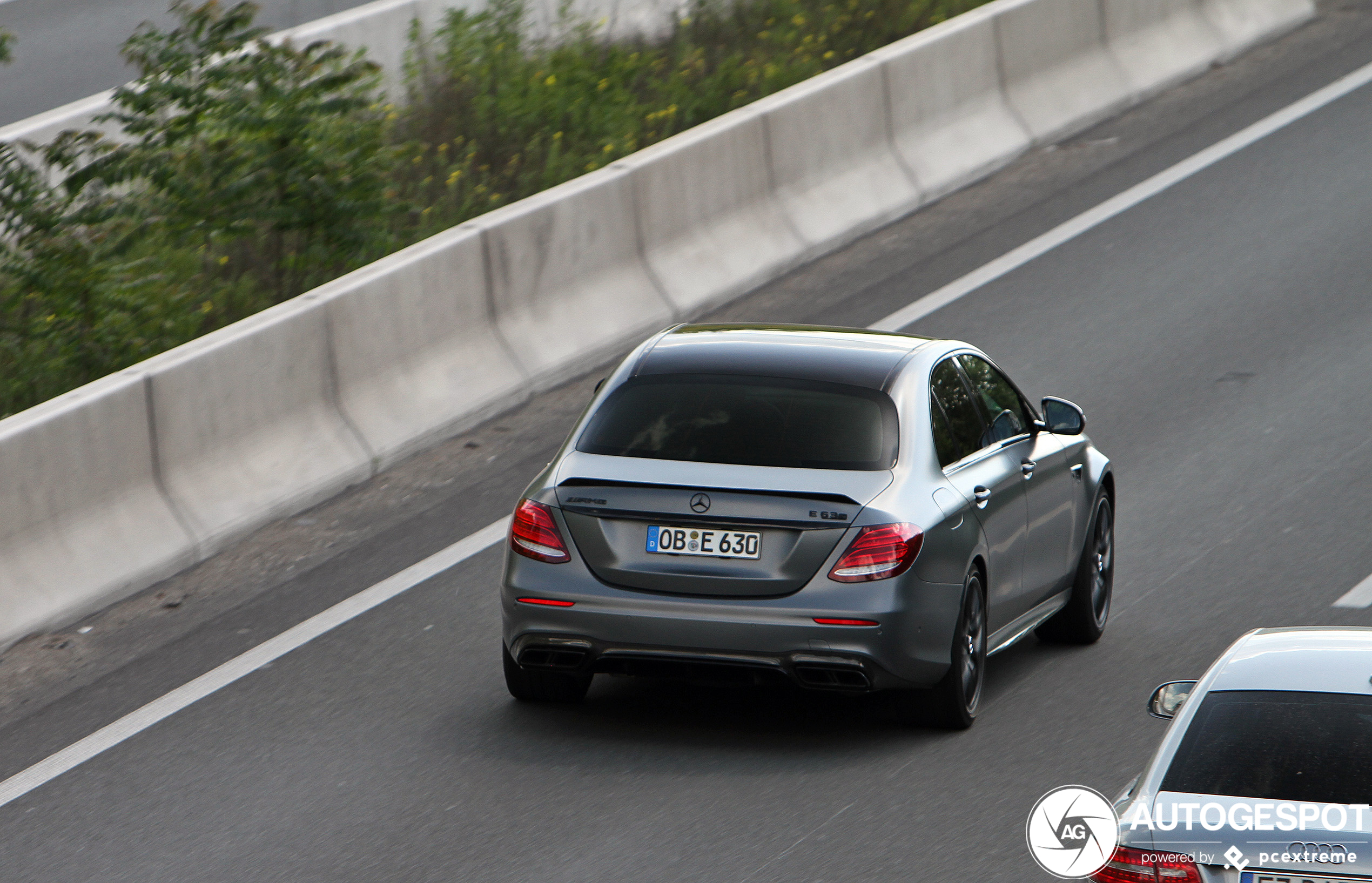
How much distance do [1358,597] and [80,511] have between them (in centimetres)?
622

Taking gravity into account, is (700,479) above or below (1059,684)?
above

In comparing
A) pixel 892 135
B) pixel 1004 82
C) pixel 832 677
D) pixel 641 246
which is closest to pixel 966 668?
pixel 832 677

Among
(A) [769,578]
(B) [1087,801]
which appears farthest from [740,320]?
(B) [1087,801]

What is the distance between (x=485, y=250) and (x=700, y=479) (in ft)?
20.8

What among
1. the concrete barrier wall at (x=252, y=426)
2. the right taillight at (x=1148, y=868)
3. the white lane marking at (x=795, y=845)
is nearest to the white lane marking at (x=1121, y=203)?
the concrete barrier wall at (x=252, y=426)

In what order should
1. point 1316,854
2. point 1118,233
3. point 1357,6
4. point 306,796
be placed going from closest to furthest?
point 1316,854 → point 306,796 → point 1118,233 → point 1357,6

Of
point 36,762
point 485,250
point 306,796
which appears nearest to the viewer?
point 306,796

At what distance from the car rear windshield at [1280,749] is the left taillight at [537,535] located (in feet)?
11.7

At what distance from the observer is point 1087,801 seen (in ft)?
17.8

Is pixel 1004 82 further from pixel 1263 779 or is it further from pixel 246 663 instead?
pixel 1263 779

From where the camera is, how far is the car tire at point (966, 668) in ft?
27.1

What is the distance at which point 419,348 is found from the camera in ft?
43.8

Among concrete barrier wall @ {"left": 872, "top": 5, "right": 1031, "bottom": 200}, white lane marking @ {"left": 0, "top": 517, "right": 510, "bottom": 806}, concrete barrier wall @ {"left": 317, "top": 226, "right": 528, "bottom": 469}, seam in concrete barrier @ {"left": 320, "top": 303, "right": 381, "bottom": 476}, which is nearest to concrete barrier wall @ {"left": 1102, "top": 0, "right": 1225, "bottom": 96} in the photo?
concrete barrier wall @ {"left": 872, "top": 5, "right": 1031, "bottom": 200}

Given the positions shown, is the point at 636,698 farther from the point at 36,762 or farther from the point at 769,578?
the point at 36,762
